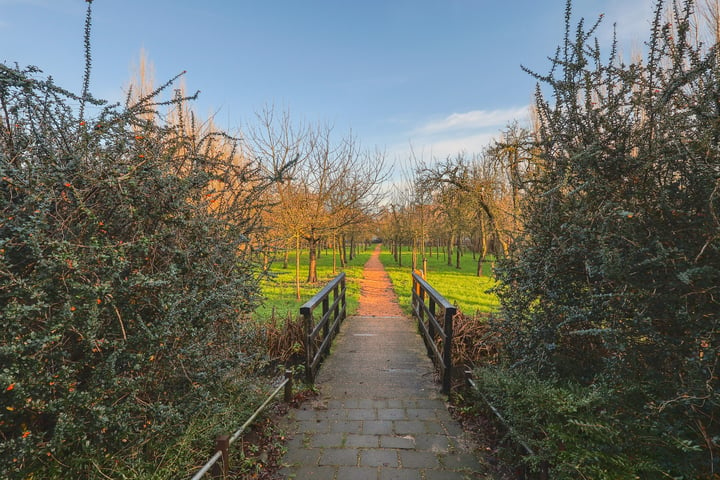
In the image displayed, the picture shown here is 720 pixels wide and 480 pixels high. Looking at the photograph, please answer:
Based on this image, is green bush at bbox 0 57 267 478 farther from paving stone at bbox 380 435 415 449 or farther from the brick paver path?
paving stone at bbox 380 435 415 449

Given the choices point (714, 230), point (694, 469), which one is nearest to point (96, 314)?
point (694, 469)

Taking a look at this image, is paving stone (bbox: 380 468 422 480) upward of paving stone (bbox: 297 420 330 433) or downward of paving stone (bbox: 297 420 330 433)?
upward

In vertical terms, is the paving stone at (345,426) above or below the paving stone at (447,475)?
below

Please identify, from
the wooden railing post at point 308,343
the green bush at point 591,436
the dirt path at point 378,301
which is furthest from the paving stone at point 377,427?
the dirt path at point 378,301

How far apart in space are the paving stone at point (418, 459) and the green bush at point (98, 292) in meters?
1.47

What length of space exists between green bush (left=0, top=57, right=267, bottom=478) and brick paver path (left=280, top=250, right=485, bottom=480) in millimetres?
989

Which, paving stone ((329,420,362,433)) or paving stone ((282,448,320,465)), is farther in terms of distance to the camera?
paving stone ((329,420,362,433))

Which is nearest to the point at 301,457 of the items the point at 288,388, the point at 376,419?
the point at 376,419

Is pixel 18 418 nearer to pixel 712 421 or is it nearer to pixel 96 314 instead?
pixel 96 314

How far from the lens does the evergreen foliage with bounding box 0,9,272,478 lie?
1.71 m

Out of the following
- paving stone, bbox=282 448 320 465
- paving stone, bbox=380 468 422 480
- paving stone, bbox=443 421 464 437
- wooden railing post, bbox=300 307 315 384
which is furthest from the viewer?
wooden railing post, bbox=300 307 315 384

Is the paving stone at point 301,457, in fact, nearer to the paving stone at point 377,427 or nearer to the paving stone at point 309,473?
the paving stone at point 309,473

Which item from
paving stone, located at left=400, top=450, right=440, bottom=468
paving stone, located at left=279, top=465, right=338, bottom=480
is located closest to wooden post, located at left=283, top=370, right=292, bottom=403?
paving stone, located at left=279, top=465, right=338, bottom=480

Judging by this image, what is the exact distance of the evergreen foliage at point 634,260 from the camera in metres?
1.81
